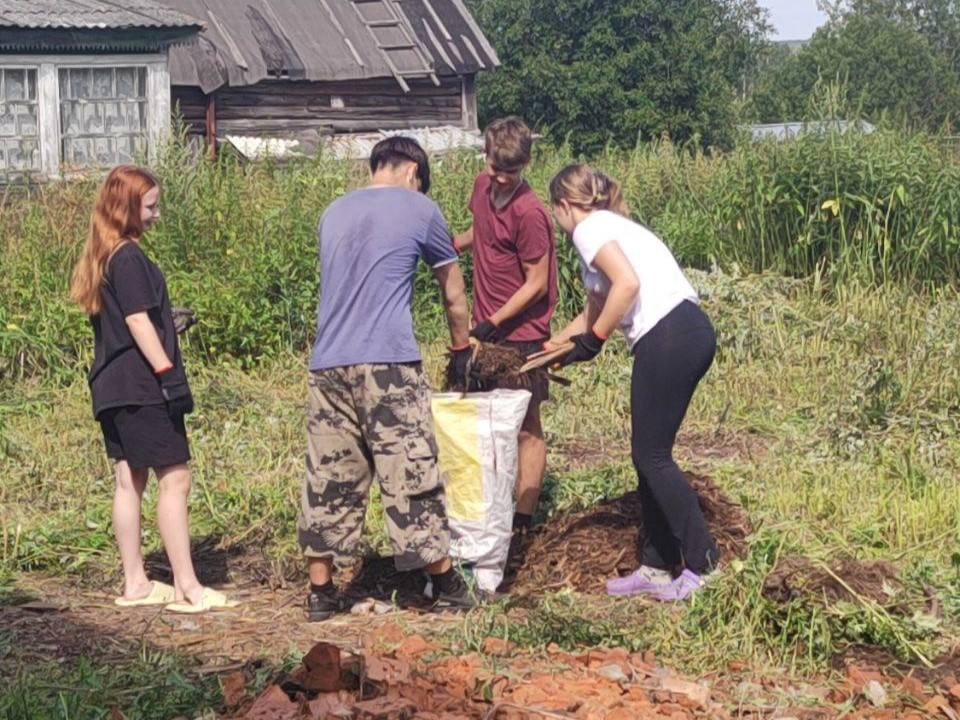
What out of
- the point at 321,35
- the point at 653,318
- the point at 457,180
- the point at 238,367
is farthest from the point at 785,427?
the point at 321,35

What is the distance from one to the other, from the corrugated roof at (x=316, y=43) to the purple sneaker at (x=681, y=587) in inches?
567

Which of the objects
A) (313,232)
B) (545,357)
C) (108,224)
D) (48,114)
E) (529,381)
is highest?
(48,114)

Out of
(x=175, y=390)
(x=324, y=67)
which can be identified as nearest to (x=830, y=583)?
(x=175, y=390)

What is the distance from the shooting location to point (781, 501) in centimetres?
648

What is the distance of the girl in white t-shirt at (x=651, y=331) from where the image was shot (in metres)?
5.45

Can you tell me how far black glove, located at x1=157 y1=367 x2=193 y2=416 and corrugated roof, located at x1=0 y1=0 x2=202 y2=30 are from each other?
11193 mm

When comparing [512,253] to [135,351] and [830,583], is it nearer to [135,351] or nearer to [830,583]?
[135,351]

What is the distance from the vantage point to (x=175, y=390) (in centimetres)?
546

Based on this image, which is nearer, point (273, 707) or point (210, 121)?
point (273, 707)

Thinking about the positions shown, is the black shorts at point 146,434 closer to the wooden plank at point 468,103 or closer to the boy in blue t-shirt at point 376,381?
the boy in blue t-shirt at point 376,381

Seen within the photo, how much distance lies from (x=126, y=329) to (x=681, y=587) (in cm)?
224

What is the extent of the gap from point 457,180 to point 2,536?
20.0 feet

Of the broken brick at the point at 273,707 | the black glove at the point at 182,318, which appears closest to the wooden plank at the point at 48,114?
the black glove at the point at 182,318

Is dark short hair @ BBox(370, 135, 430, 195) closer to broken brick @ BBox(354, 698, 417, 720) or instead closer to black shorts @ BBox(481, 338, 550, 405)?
black shorts @ BBox(481, 338, 550, 405)
